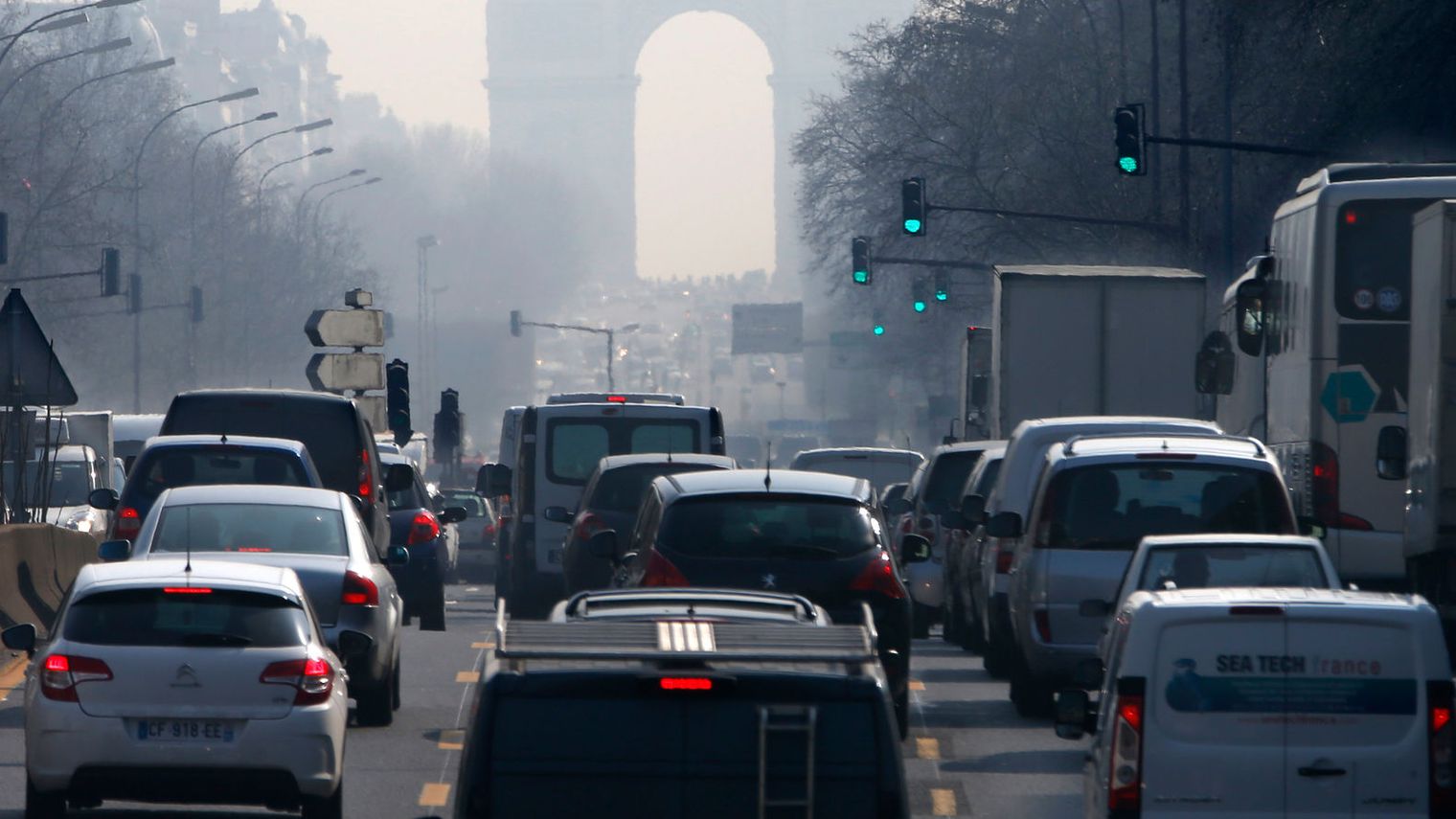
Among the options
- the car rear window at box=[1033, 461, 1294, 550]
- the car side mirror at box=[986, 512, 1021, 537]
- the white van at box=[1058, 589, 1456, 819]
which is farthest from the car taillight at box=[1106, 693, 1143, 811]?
the car side mirror at box=[986, 512, 1021, 537]

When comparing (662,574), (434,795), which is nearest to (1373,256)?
(662,574)

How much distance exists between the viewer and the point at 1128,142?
32.1 m

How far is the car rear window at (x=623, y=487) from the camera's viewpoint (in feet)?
64.3

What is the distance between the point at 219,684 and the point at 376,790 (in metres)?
1.82

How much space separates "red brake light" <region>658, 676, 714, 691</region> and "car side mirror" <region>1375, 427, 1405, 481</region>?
37.8 feet

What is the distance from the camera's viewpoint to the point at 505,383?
15000 cm

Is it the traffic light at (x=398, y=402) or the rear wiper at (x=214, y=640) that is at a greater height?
the traffic light at (x=398, y=402)

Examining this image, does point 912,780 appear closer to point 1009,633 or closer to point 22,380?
point 1009,633

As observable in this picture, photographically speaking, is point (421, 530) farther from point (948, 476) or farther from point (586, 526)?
point (948, 476)

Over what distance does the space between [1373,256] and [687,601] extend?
11.7 metres

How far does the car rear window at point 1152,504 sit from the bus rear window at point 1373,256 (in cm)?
492

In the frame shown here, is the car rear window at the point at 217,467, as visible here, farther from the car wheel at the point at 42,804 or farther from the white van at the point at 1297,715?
the white van at the point at 1297,715

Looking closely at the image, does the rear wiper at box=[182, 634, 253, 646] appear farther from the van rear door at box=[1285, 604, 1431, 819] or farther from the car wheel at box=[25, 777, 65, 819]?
the van rear door at box=[1285, 604, 1431, 819]

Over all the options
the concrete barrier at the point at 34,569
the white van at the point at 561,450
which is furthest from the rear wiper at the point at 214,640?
the white van at the point at 561,450
